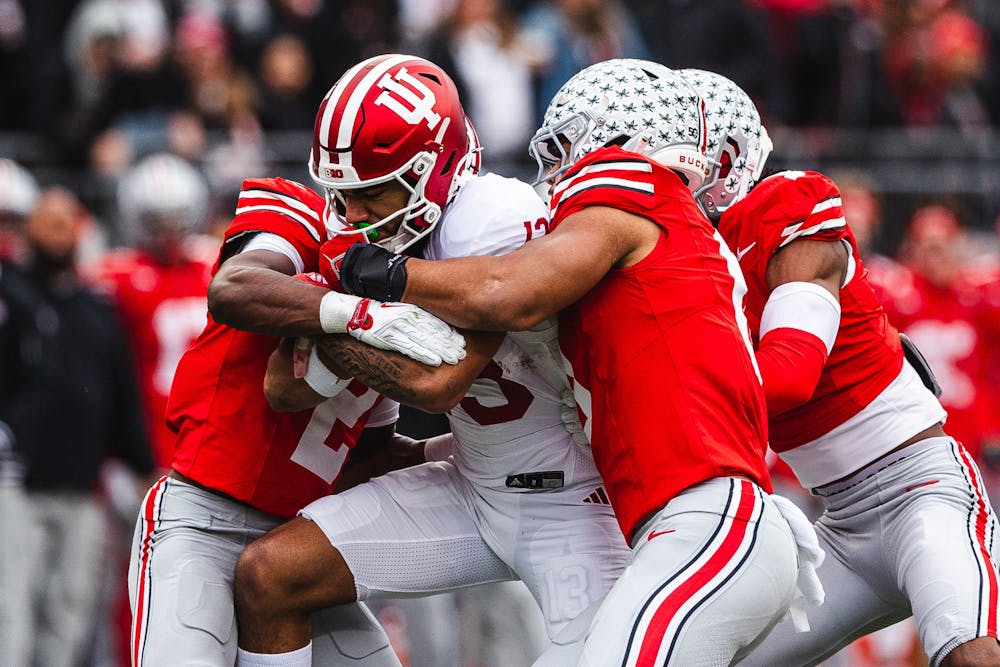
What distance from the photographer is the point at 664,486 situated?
3787 millimetres

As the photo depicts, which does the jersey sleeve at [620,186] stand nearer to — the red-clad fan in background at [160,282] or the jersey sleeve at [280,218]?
the jersey sleeve at [280,218]

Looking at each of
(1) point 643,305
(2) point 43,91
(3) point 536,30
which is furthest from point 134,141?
(1) point 643,305

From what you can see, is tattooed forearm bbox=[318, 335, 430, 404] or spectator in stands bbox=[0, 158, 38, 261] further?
spectator in stands bbox=[0, 158, 38, 261]

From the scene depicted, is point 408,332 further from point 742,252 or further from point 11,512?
point 11,512

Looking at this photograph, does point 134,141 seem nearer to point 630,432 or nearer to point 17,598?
point 17,598

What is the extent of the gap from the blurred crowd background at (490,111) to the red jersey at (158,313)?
0.5 inches

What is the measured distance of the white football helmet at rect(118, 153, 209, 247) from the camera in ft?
25.2

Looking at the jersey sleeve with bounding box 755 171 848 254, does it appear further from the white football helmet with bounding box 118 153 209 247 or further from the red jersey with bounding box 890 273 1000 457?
the red jersey with bounding box 890 273 1000 457

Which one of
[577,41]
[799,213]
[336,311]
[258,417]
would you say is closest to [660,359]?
[336,311]

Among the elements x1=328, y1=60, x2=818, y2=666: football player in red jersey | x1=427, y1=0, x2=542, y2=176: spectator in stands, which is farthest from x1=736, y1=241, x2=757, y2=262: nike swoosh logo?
x1=427, y1=0, x2=542, y2=176: spectator in stands

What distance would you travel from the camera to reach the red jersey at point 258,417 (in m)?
4.36

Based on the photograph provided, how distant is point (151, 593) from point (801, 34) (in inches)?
308

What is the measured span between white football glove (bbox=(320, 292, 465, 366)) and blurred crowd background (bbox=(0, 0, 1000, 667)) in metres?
3.95

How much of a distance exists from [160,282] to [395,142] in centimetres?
389
